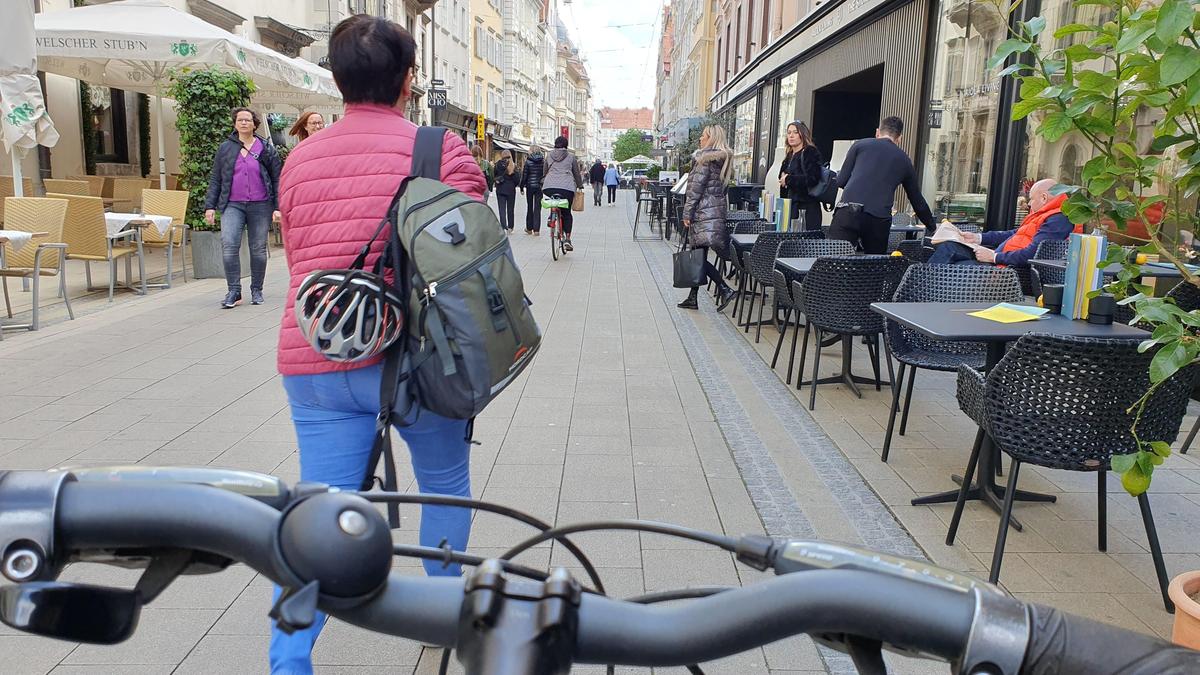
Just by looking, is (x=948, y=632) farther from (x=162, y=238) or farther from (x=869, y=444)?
(x=162, y=238)

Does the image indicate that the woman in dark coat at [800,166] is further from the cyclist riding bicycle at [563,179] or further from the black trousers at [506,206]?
the black trousers at [506,206]

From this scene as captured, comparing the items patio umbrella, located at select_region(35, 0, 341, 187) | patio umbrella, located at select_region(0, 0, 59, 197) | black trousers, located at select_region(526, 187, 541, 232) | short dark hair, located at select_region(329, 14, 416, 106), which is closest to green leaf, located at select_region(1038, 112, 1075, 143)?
short dark hair, located at select_region(329, 14, 416, 106)

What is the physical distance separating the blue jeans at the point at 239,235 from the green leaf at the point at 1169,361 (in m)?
8.14

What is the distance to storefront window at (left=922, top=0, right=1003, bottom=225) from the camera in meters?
9.78

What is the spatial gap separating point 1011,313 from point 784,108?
17.1 metres

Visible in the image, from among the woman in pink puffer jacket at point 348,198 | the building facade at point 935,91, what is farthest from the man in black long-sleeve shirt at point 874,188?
the woman in pink puffer jacket at point 348,198

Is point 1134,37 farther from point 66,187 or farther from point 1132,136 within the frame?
point 66,187

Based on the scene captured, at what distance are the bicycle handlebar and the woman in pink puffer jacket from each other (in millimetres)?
1553

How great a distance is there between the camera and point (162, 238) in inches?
389

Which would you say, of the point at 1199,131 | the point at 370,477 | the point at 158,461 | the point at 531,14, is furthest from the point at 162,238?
the point at 531,14

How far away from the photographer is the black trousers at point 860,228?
7590 millimetres

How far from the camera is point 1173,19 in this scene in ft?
5.95

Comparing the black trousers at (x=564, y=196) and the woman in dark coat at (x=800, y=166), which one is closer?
the woman in dark coat at (x=800, y=166)

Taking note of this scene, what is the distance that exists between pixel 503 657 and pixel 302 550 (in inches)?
7.3
